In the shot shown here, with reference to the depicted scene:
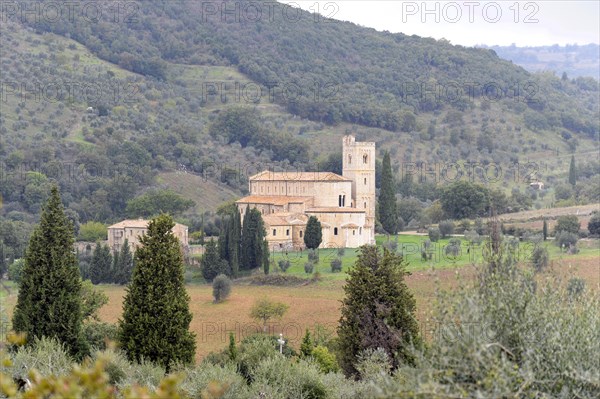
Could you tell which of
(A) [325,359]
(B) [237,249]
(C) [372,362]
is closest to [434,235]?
(B) [237,249]

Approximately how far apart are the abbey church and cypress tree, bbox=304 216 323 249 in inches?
49.6

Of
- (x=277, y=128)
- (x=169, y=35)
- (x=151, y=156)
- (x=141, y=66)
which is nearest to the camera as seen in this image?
(x=151, y=156)

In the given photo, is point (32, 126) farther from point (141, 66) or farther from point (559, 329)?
point (559, 329)

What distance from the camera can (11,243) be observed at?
57938 millimetres

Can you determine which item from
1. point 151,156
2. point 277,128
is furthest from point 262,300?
point 277,128

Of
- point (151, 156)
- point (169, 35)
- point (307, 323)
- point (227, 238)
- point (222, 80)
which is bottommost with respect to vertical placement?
point (307, 323)

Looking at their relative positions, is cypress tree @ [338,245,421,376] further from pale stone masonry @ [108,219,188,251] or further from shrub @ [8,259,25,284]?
pale stone masonry @ [108,219,188,251]

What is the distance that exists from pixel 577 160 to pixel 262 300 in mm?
72094

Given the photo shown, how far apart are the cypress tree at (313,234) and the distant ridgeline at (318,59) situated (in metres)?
51.9

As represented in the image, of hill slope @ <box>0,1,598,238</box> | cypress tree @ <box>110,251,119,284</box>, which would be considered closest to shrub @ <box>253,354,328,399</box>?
cypress tree @ <box>110,251,119,284</box>

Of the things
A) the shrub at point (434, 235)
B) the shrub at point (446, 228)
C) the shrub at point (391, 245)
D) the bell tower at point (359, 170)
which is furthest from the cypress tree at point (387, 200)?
the shrub at point (391, 245)

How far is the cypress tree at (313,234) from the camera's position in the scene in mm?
53506

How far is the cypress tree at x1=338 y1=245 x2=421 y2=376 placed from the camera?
2783 cm

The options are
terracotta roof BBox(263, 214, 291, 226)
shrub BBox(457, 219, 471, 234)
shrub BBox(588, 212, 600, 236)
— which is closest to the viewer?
terracotta roof BBox(263, 214, 291, 226)
